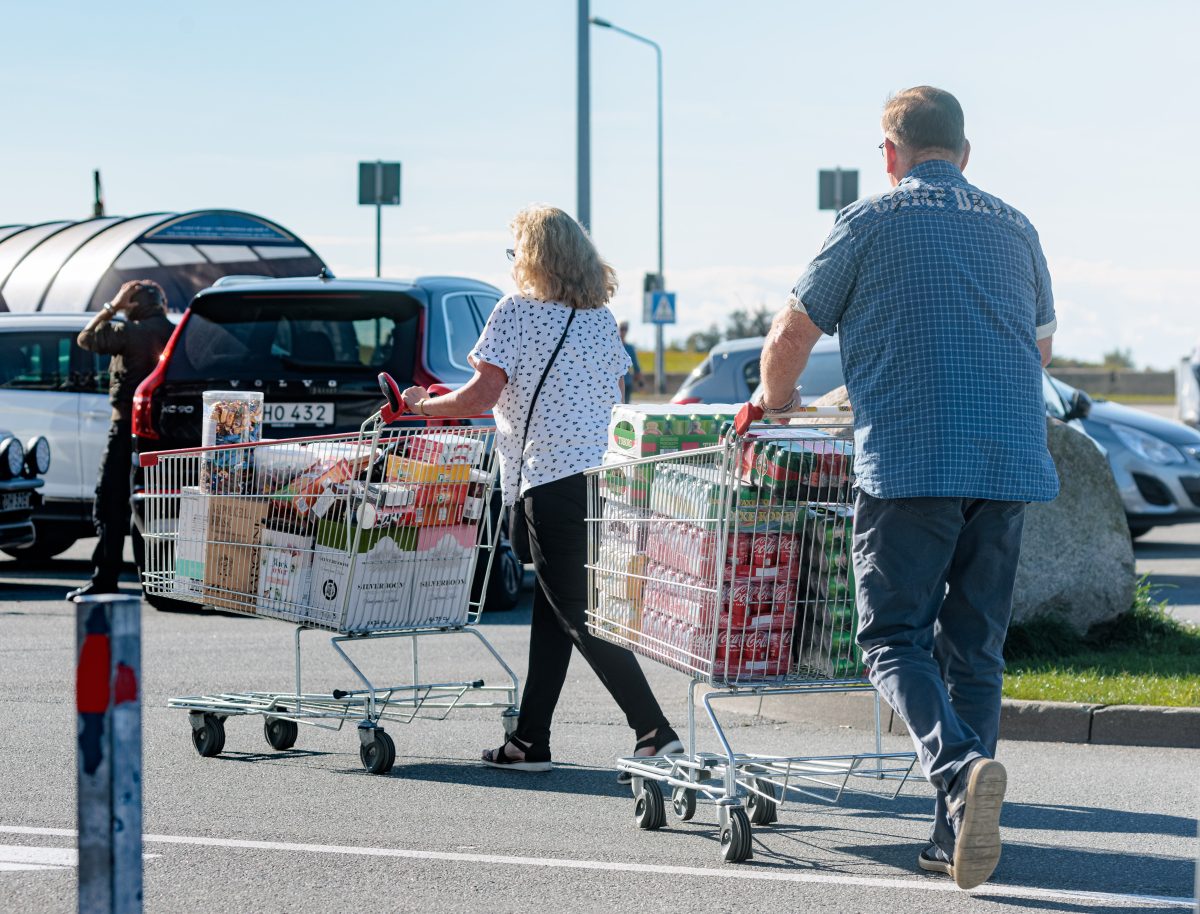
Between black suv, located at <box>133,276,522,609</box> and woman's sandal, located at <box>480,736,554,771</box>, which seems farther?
black suv, located at <box>133,276,522,609</box>

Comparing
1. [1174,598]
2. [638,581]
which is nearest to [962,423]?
[638,581]

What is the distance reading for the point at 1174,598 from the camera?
1176 cm

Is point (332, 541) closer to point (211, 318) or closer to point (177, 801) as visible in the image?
point (177, 801)

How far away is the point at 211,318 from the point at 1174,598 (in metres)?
6.43

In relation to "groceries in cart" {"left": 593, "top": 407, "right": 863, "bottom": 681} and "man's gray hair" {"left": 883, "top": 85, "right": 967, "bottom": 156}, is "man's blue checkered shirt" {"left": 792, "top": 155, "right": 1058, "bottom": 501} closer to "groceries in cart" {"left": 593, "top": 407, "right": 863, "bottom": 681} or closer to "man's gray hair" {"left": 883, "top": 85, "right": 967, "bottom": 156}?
"man's gray hair" {"left": 883, "top": 85, "right": 967, "bottom": 156}

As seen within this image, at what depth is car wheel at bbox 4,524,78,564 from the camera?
13625 mm

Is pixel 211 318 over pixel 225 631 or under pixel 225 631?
over

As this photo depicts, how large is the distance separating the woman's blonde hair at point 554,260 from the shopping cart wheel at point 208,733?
77.1 inches

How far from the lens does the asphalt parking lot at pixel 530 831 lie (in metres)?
4.70

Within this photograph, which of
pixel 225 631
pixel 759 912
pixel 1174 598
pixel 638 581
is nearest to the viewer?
pixel 759 912

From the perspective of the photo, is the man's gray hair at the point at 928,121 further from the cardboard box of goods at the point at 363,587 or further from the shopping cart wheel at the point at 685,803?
the cardboard box of goods at the point at 363,587

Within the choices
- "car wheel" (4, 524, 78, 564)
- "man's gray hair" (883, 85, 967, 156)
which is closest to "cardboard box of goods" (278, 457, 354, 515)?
"man's gray hair" (883, 85, 967, 156)

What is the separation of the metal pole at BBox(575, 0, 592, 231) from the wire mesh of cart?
1275cm

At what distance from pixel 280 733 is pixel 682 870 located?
2.30 meters
